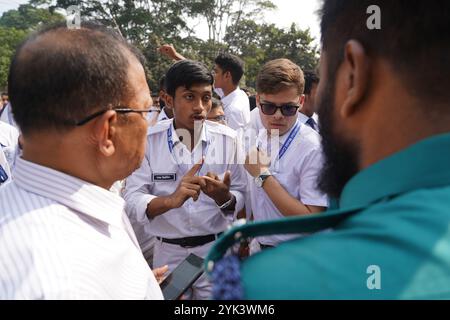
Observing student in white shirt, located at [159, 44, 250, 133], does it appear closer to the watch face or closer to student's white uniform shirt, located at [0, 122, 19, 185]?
student's white uniform shirt, located at [0, 122, 19, 185]

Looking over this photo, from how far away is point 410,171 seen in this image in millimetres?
719

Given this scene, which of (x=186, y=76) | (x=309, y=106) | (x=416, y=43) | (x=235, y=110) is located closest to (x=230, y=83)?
(x=235, y=110)

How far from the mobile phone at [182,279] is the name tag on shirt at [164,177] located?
0.84 meters

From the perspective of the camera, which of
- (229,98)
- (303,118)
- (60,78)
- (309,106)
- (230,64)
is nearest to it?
(60,78)

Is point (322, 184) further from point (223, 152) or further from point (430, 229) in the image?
point (223, 152)

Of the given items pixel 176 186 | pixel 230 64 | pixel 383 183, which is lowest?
pixel 176 186

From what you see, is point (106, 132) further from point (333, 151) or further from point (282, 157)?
point (282, 157)

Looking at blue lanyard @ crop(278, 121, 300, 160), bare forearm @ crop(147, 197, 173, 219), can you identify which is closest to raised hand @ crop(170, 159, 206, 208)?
bare forearm @ crop(147, 197, 173, 219)

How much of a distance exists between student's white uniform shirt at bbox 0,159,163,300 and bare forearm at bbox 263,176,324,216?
1.27m

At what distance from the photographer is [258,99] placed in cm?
288

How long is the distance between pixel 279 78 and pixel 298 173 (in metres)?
0.68

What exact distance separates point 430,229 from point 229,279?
1.11 feet

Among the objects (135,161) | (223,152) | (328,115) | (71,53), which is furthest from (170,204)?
(328,115)

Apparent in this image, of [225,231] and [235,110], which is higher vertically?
[225,231]
